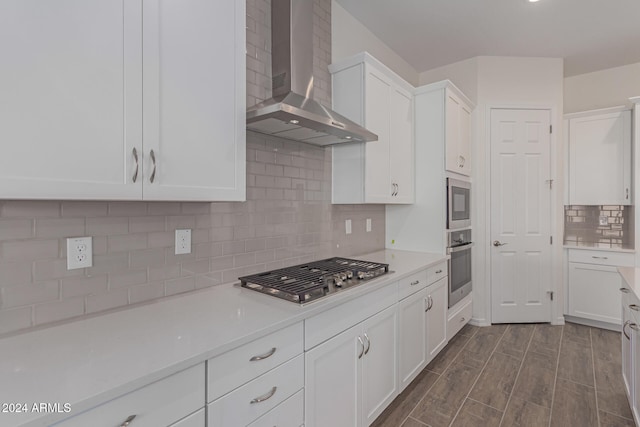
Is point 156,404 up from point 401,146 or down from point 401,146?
down

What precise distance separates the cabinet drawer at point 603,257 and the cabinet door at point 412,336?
2370 millimetres

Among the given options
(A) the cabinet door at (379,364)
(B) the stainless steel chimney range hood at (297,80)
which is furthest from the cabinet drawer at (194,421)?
(B) the stainless steel chimney range hood at (297,80)

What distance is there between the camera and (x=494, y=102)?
3.60 meters

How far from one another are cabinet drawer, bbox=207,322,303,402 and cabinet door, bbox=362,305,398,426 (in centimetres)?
58

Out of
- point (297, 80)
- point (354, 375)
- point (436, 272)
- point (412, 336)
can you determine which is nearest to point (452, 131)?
point (436, 272)

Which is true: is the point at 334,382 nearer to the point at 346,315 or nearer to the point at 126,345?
the point at 346,315

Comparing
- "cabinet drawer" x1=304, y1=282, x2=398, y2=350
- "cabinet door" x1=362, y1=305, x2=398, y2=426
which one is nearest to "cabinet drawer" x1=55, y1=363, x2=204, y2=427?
"cabinet drawer" x1=304, y1=282, x2=398, y2=350

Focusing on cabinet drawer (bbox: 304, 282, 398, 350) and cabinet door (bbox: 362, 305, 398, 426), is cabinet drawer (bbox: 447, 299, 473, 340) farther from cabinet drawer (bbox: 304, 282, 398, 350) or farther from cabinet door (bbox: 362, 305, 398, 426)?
cabinet drawer (bbox: 304, 282, 398, 350)

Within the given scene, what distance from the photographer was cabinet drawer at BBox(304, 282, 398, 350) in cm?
142

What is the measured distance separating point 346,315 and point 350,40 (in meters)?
2.33

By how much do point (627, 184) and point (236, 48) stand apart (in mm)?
4182

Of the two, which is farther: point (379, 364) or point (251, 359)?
point (379, 364)

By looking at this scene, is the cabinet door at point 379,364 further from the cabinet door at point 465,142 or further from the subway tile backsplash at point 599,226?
the subway tile backsplash at point 599,226

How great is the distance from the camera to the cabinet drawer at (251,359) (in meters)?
1.05
